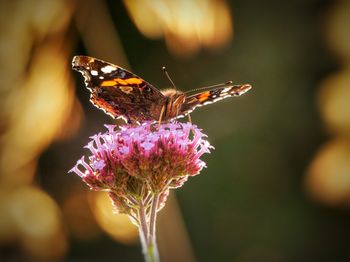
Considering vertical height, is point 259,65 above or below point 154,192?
above

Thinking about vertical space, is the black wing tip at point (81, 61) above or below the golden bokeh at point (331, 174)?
above

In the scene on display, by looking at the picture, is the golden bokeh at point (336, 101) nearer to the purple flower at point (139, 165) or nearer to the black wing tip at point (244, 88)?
the black wing tip at point (244, 88)

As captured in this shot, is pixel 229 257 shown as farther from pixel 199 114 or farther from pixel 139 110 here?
pixel 139 110

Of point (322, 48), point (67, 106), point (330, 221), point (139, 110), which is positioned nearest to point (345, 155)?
point (330, 221)

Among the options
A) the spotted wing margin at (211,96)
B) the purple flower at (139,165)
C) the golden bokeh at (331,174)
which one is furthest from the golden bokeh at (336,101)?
the purple flower at (139,165)

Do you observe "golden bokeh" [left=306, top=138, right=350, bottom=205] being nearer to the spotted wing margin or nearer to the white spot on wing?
the spotted wing margin

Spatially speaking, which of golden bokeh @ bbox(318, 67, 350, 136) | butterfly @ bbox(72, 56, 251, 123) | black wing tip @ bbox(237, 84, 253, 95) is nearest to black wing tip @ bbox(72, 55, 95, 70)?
butterfly @ bbox(72, 56, 251, 123)

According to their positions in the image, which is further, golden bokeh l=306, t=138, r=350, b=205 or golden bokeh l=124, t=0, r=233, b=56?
golden bokeh l=124, t=0, r=233, b=56
